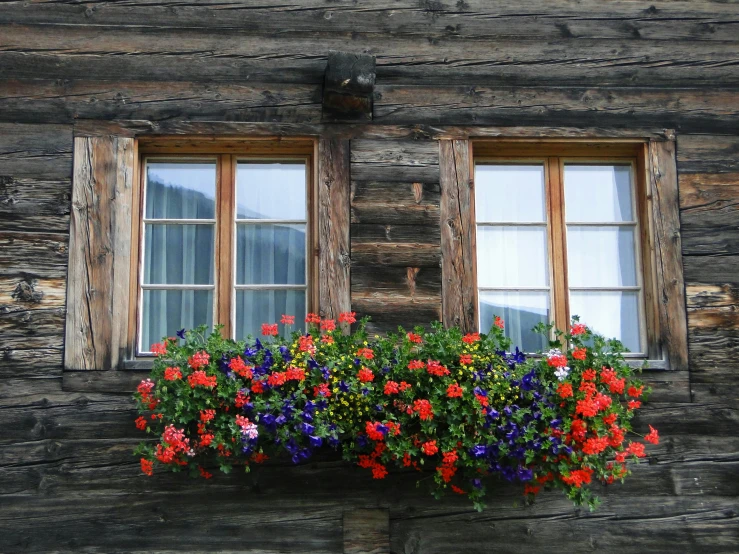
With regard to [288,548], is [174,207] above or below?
above

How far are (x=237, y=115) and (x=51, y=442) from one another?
1.87m

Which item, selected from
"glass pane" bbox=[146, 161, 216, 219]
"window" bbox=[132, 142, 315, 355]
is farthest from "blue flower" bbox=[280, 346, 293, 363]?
"glass pane" bbox=[146, 161, 216, 219]

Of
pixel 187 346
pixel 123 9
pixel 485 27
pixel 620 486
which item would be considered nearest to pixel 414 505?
pixel 620 486

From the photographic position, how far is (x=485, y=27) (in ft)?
17.1

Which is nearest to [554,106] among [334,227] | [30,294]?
[334,227]

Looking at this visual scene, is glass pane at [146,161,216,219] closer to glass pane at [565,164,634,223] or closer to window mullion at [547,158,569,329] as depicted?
window mullion at [547,158,569,329]

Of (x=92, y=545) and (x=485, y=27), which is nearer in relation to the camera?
(x=92, y=545)

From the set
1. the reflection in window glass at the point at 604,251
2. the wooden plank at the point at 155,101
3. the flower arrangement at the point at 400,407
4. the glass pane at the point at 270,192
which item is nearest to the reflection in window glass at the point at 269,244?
the glass pane at the point at 270,192

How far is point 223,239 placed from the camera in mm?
5082

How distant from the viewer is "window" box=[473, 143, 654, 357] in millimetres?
5102

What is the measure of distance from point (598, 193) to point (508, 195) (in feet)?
1.60

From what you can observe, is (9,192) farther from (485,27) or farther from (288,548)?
(485,27)

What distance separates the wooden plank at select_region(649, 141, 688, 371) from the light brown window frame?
1758 millimetres

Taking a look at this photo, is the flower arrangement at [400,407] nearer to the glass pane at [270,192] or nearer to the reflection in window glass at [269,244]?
the reflection in window glass at [269,244]
